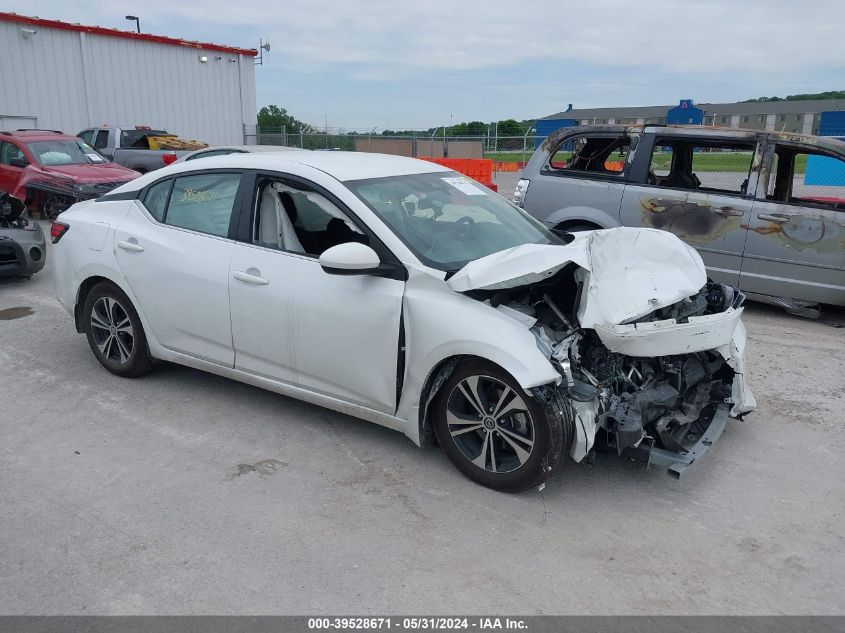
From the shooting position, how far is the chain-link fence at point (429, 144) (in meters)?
25.2

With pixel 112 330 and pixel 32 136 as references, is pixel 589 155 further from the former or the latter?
pixel 32 136

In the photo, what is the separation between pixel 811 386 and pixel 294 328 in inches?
153

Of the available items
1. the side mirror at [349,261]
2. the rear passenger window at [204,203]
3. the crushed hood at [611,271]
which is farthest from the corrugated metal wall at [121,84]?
the crushed hood at [611,271]

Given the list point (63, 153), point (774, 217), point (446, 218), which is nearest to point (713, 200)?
point (774, 217)

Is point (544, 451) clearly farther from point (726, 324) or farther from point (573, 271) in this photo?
point (726, 324)

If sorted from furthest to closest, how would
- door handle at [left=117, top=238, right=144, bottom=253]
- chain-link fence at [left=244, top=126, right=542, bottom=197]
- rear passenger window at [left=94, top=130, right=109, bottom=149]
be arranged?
1. chain-link fence at [left=244, top=126, right=542, bottom=197]
2. rear passenger window at [left=94, top=130, right=109, bottom=149]
3. door handle at [left=117, top=238, right=144, bottom=253]

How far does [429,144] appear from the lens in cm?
2547

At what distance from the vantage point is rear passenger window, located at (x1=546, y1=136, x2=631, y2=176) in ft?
26.9

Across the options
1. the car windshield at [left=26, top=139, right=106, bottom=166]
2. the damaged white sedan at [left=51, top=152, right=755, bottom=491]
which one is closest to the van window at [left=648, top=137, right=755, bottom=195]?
the damaged white sedan at [left=51, top=152, right=755, bottom=491]

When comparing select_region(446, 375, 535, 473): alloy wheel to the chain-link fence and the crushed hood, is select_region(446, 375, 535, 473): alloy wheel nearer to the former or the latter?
the crushed hood

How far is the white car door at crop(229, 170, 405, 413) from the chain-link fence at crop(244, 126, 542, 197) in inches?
689

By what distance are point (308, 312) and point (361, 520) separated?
1246mm

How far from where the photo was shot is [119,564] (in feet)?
10.5
